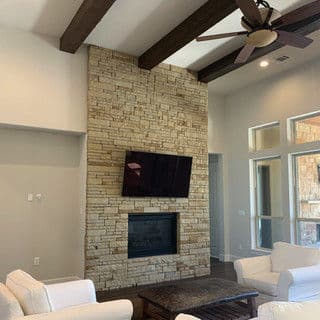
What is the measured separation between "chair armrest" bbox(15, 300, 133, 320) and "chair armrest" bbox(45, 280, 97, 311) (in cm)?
59

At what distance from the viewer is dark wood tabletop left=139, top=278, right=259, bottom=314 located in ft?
11.1

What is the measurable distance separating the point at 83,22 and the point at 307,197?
16.0 feet

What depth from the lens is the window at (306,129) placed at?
6.23 m

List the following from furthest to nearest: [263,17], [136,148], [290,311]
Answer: [136,148] < [263,17] < [290,311]

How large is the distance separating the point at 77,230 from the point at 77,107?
206 centimetres

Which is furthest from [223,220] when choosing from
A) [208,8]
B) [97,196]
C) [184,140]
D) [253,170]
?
[208,8]

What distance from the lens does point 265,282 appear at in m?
4.14

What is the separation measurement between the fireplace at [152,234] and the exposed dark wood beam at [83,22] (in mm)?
2970

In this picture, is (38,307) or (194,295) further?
(194,295)

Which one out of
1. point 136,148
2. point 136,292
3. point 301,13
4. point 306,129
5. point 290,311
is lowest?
point 136,292

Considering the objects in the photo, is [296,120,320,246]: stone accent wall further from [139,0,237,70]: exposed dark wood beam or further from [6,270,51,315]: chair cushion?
[6,270,51,315]: chair cushion

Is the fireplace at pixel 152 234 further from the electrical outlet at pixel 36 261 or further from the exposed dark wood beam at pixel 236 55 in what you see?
the exposed dark wood beam at pixel 236 55

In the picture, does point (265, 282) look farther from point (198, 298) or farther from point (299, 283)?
point (198, 298)

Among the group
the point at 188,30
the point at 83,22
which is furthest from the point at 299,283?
the point at 83,22
